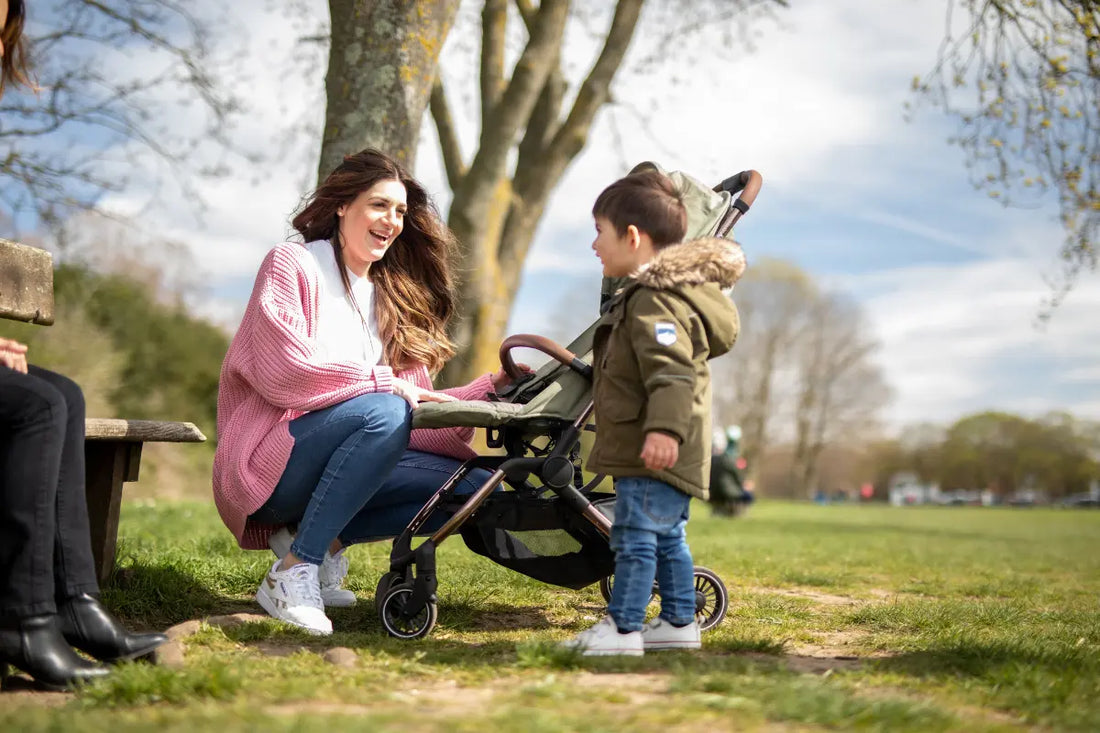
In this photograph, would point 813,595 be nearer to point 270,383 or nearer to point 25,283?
point 270,383

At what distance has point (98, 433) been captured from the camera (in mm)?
3695

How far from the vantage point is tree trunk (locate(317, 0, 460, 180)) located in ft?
19.9

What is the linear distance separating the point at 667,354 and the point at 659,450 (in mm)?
302

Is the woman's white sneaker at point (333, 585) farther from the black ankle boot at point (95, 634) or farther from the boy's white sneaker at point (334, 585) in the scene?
the black ankle boot at point (95, 634)

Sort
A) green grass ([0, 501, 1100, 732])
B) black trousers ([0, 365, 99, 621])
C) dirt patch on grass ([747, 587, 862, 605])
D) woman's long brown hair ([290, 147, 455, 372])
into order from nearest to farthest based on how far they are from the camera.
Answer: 1. green grass ([0, 501, 1100, 732])
2. black trousers ([0, 365, 99, 621])
3. woman's long brown hair ([290, 147, 455, 372])
4. dirt patch on grass ([747, 587, 862, 605])

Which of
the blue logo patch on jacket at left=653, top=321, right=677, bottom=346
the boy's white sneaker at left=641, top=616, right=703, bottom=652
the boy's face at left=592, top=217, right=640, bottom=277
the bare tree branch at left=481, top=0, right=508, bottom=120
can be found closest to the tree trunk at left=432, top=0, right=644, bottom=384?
the bare tree branch at left=481, top=0, right=508, bottom=120

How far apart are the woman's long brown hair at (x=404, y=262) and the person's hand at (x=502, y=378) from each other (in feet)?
1.14

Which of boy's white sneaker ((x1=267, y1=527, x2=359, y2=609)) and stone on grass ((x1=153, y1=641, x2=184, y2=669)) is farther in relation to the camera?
boy's white sneaker ((x1=267, y1=527, x2=359, y2=609))

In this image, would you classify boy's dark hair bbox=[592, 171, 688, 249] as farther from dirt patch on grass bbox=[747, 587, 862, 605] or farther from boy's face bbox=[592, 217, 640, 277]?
dirt patch on grass bbox=[747, 587, 862, 605]

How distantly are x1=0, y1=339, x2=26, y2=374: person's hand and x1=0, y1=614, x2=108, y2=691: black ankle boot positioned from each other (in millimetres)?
690

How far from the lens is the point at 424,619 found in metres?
3.76

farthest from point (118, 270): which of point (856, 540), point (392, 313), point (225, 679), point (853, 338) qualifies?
point (853, 338)

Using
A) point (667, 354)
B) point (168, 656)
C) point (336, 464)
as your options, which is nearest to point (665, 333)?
point (667, 354)

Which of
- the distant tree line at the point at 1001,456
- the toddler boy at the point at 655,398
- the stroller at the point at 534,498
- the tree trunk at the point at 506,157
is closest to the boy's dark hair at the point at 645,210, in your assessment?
the toddler boy at the point at 655,398
